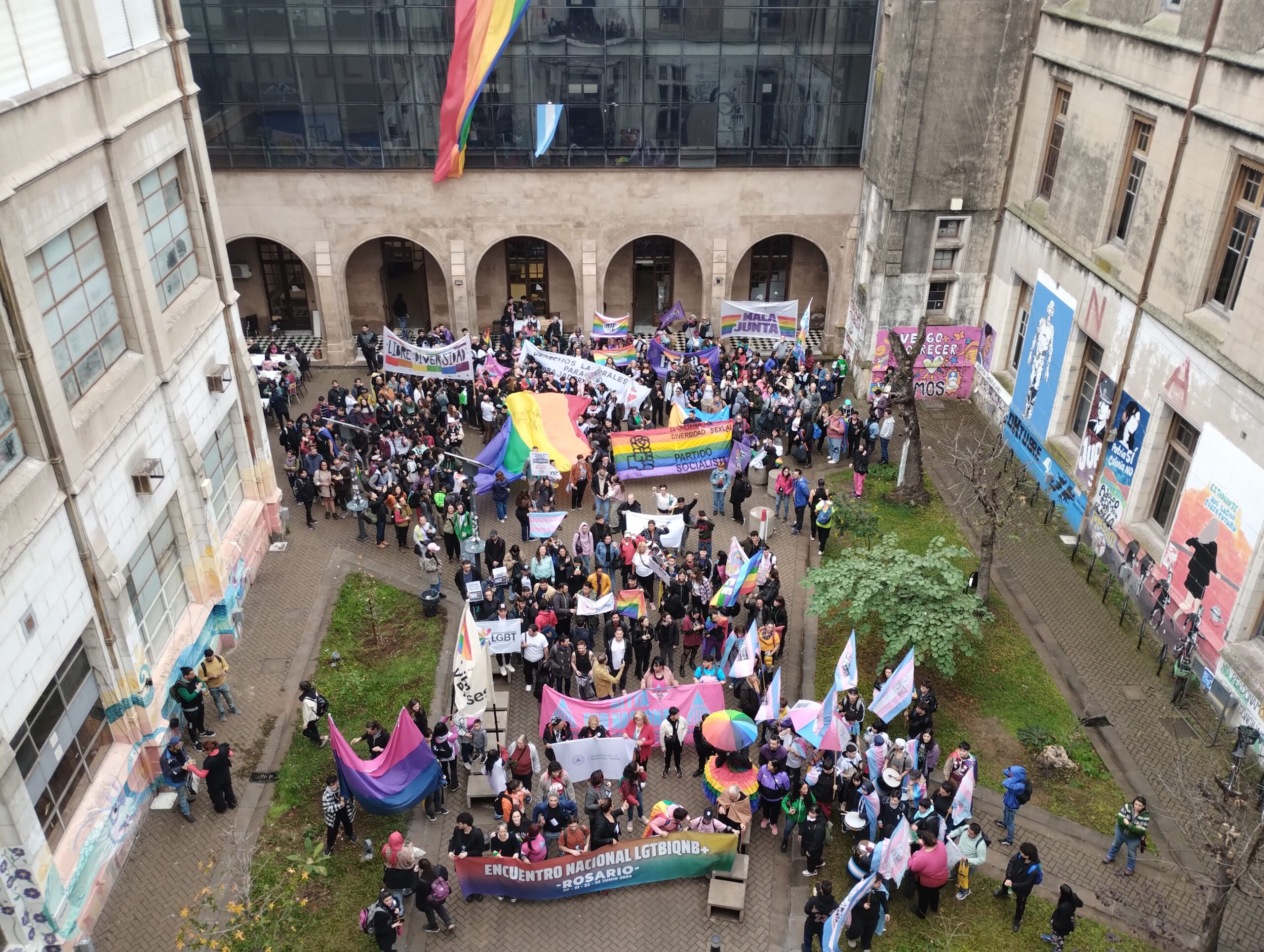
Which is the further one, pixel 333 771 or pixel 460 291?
pixel 460 291

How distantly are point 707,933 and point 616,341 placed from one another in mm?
20930

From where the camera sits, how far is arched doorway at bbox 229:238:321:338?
36969mm

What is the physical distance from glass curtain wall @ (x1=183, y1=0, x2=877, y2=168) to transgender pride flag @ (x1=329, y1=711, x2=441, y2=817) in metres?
22.6

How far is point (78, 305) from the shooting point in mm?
16750

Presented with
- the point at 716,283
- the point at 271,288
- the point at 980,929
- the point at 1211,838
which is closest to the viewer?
the point at 980,929

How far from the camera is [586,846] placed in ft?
52.4

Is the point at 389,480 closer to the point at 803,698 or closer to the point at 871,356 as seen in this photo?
the point at 803,698

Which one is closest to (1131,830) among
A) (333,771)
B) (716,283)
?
(333,771)

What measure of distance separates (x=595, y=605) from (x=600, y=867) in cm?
583

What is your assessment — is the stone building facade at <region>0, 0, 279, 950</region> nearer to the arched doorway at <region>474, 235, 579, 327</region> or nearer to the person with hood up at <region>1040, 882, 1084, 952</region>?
the person with hood up at <region>1040, 882, 1084, 952</region>

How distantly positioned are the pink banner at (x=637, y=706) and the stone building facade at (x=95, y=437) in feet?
22.4

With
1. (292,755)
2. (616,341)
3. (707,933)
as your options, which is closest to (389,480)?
(292,755)

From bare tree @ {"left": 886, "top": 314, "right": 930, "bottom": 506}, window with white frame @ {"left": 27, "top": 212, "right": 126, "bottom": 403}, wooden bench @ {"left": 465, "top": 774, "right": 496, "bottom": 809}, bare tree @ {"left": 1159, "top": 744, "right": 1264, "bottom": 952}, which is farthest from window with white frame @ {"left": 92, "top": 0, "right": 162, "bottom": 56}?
bare tree @ {"left": 1159, "top": 744, "right": 1264, "bottom": 952}

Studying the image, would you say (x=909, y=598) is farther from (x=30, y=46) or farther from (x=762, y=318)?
(x=30, y=46)
